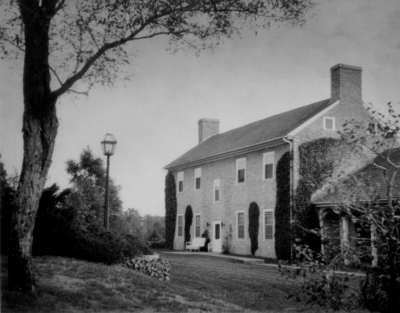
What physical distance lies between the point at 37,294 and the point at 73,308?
641mm

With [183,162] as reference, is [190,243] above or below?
below

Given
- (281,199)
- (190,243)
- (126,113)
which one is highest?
(126,113)

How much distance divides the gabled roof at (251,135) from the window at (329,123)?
56 cm

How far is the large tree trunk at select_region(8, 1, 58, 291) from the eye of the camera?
7.77 meters

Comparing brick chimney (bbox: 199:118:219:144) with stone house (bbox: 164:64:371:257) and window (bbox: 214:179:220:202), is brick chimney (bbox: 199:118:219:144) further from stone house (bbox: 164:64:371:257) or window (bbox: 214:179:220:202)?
window (bbox: 214:179:220:202)

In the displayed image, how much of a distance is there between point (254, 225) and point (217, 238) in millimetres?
4154

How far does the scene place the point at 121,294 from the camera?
28.4 feet

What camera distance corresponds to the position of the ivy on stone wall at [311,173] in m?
21.4

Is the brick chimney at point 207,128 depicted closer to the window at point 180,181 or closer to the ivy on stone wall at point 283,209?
the window at point 180,181

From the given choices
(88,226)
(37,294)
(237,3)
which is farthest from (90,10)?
(88,226)

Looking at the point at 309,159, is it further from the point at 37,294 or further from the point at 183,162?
the point at 37,294

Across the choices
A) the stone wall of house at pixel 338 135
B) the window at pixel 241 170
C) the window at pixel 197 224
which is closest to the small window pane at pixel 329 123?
the stone wall of house at pixel 338 135

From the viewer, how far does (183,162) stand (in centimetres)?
3189

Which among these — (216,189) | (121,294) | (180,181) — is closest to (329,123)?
(216,189)
